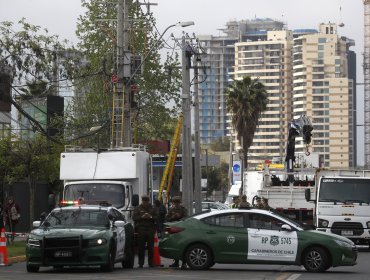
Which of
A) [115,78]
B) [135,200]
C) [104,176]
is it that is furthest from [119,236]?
[115,78]

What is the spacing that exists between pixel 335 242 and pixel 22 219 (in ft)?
90.0

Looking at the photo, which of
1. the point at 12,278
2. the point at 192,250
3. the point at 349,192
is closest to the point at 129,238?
the point at 192,250

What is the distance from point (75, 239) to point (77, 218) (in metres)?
1.14

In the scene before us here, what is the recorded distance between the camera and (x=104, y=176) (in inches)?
1294

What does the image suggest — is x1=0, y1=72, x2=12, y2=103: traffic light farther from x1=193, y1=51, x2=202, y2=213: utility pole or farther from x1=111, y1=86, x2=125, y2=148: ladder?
x1=193, y1=51, x2=202, y2=213: utility pole

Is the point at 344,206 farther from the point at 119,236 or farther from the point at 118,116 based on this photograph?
the point at 119,236

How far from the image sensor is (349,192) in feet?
123

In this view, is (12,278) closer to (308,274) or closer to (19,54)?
(308,274)

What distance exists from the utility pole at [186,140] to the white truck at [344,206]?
446 inches

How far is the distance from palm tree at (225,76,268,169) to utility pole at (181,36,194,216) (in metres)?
30.6

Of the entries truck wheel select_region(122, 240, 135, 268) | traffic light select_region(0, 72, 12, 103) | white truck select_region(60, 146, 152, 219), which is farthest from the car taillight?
traffic light select_region(0, 72, 12, 103)

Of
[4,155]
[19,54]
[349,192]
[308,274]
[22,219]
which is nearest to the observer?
[308,274]

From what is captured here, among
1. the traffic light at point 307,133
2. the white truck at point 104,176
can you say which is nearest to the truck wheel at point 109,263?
the white truck at point 104,176

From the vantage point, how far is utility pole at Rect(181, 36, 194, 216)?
48.3 meters
